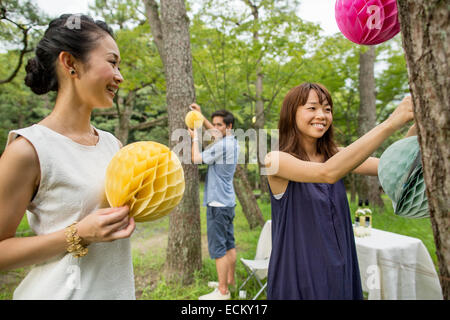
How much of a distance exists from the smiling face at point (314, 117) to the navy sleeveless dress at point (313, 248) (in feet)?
1.15

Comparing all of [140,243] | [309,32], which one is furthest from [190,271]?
[309,32]

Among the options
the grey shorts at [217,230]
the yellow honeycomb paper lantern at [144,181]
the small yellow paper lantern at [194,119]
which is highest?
the small yellow paper lantern at [194,119]

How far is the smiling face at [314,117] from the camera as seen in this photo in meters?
1.71

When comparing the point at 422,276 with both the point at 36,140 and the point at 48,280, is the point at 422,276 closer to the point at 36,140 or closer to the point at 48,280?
the point at 48,280

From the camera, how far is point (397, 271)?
10.2 feet

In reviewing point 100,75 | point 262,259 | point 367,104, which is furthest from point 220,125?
point 367,104

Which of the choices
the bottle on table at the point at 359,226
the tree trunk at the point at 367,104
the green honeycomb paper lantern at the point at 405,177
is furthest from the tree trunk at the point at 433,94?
the tree trunk at the point at 367,104

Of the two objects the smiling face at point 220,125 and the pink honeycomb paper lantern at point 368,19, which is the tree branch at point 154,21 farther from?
the pink honeycomb paper lantern at point 368,19

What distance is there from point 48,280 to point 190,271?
3.15 metres

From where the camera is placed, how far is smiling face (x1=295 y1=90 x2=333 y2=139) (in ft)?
5.62

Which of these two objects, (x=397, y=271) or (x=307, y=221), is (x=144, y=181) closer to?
(x=307, y=221)

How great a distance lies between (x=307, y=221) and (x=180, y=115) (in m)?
2.69

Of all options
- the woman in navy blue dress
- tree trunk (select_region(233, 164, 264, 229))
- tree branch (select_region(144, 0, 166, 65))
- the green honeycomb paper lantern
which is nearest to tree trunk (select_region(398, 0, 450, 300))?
the green honeycomb paper lantern

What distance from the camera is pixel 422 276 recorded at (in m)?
3.24
